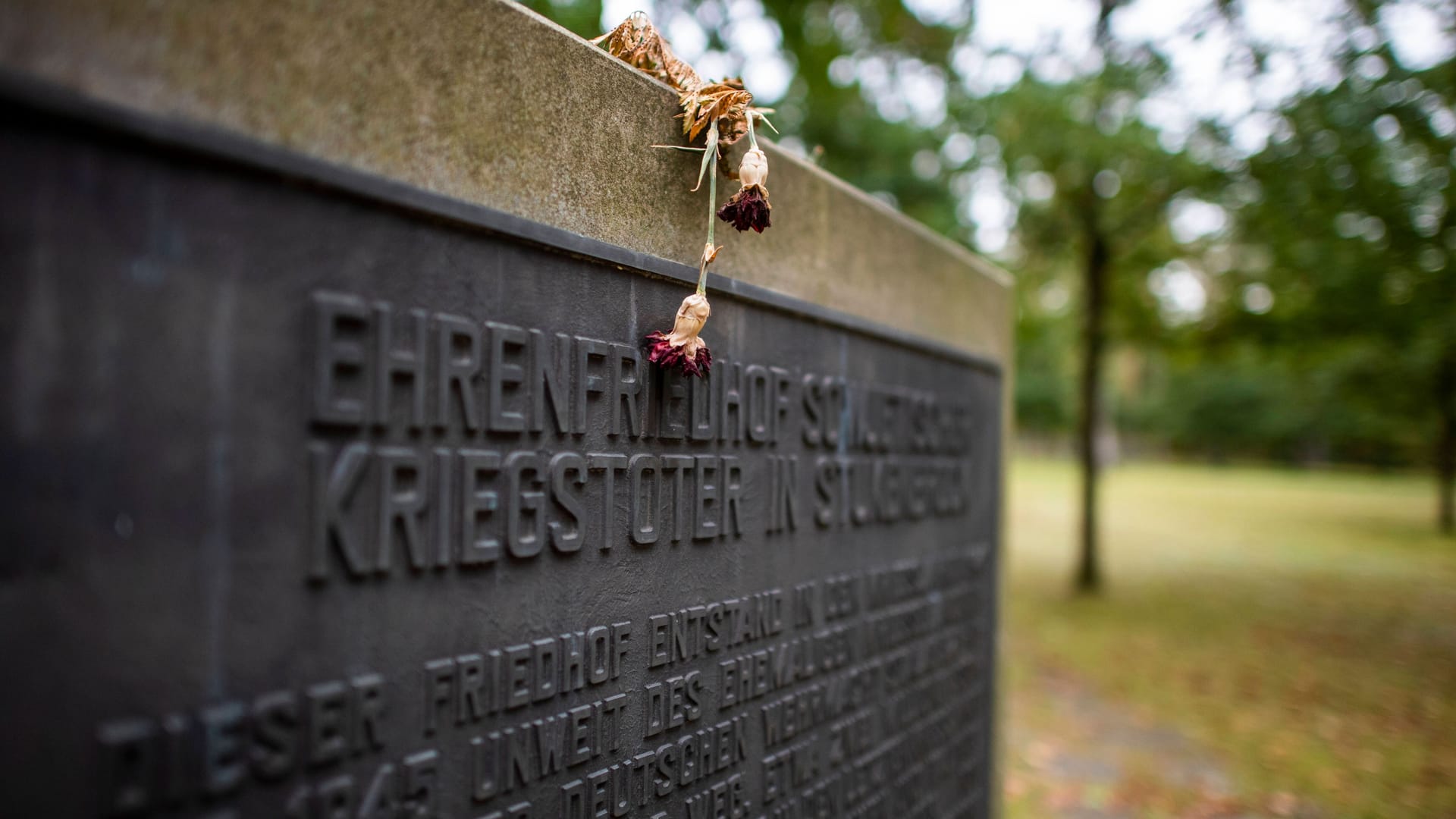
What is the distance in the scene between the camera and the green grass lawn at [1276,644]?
578 cm

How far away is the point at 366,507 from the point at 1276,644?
411 inches

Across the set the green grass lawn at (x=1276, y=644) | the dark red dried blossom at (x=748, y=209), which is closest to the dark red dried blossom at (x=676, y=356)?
the dark red dried blossom at (x=748, y=209)

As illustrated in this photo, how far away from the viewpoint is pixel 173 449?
1186 millimetres

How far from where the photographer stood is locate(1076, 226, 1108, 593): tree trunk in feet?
36.0

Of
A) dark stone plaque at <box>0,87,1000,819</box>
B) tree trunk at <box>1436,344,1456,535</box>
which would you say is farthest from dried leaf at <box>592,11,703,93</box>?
tree trunk at <box>1436,344,1456,535</box>

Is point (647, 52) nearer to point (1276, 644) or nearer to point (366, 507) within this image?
point (366, 507)

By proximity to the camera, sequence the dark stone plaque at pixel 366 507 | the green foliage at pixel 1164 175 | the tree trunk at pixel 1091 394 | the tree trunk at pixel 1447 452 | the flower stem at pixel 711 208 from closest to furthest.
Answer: the dark stone plaque at pixel 366 507 → the flower stem at pixel 711 208 → the green foliage at pixel 1164 175 → the tree trunk at pixel 1091 394 → the tree trunk at pixel 1447 452

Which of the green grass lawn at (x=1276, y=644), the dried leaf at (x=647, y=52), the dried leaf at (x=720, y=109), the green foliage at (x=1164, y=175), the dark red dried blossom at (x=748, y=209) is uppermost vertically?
the green foliage at (x=1164, y=175)

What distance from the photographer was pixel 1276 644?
356 inches

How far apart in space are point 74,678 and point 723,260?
5.36 ft

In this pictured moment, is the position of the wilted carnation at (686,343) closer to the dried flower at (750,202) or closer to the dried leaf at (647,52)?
the dried flower at (750,202)

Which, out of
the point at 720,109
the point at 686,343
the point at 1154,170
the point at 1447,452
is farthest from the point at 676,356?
the point at 1447,452

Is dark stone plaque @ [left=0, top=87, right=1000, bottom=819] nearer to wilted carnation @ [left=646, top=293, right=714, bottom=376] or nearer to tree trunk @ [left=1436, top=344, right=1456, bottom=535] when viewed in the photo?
wilted carnation @ [left=646, top=293, right=714, bottom=376]

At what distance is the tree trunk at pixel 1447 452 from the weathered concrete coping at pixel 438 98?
19.5 m
